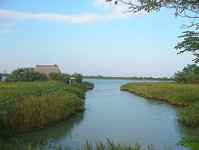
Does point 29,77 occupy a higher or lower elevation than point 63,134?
higher

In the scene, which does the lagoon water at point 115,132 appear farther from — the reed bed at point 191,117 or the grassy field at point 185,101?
the grassy field at point 185,101

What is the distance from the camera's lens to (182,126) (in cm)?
939

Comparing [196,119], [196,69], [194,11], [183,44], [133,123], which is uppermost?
[194,11]

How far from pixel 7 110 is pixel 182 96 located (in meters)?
13.3

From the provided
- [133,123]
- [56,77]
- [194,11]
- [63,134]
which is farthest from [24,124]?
[56,77]

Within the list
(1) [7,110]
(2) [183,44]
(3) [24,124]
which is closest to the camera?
(2) [183,44]

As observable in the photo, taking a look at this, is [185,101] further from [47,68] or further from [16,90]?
[47,68]

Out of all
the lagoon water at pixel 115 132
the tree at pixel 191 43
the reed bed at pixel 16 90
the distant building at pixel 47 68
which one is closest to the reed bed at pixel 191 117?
the lagoon water at pixel 115 132

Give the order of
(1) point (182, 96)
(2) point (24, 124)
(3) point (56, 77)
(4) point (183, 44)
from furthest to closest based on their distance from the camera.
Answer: (3) point (56, 77)
(1) point (182, 96)
(2) point (24, 124)
(4) point (183, 44)

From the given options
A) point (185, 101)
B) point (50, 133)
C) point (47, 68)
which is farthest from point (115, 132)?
point (47, 68)

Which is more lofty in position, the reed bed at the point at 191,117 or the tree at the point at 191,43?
the tree at the point at 191,43

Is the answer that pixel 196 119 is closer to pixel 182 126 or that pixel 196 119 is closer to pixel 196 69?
pixel 182 126

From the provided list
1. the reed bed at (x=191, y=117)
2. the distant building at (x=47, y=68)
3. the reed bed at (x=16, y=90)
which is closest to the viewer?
the reed bed at (x=191, y=117)

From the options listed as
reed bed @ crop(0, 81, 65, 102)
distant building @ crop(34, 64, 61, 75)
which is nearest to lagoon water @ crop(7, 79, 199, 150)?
reed bed @ crop(0, 81, 65, 102)
